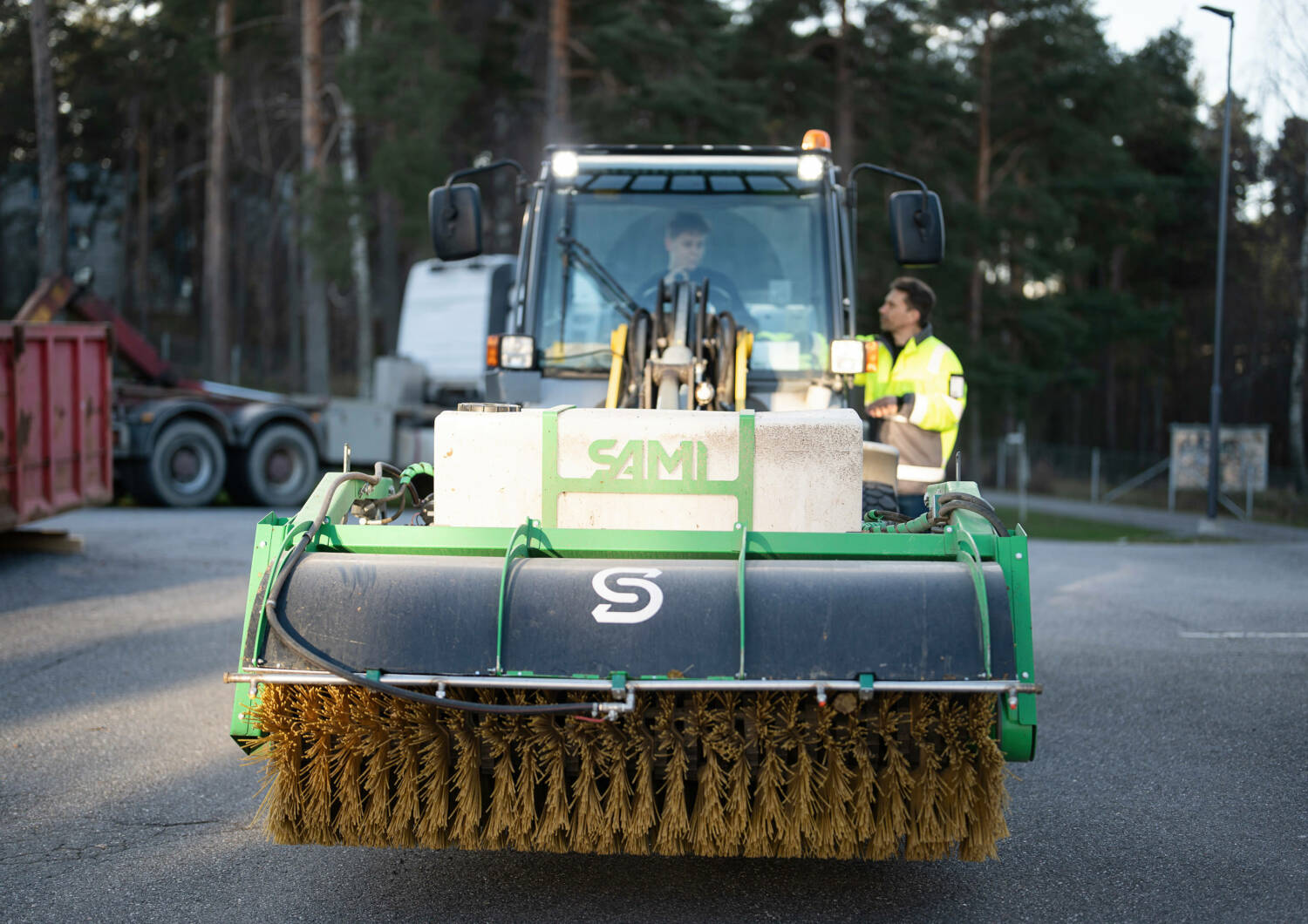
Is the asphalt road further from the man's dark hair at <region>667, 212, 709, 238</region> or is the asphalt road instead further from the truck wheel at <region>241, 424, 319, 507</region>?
the truck wheel at <region>241, 424, 319, 507</region>

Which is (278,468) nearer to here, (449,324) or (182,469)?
(182,469)

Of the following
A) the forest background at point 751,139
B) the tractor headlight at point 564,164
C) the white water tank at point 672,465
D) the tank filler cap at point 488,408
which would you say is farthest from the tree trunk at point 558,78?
the white water tank at point 672,465

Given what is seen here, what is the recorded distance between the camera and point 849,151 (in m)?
33.0

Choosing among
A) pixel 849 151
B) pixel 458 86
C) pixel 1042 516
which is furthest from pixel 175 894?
pixel 849 151

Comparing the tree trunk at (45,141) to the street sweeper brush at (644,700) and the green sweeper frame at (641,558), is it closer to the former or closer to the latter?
the green sweeper frame at (641,558)

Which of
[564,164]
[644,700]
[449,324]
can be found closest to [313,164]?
[449,324]

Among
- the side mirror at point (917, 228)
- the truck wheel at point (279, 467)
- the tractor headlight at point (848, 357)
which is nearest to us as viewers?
the tractor headlight at point (848, 357)

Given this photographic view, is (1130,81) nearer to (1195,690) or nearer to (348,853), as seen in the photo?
(1195,690)

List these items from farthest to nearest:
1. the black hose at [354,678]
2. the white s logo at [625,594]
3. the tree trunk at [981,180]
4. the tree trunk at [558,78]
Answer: the tree trunk at [981,180] → the tree trunk at [558,78] → the white s logo at [625,594] → the black hose at [354,678]

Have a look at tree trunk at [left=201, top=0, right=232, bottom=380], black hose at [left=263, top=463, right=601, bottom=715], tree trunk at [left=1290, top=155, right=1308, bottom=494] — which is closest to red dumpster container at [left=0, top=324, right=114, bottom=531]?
black hose at [left=263, top=463, right=601, bottom=715]

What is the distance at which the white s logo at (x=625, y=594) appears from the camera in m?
3.39

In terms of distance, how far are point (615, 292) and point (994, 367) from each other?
31433 millimetres

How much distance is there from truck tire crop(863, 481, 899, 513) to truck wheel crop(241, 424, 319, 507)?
44.2 ft

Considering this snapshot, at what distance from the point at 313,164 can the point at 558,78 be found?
5846 millimetres
